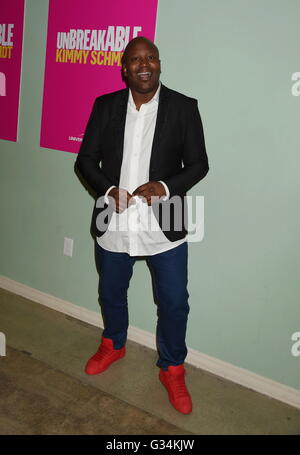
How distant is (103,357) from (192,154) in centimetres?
128

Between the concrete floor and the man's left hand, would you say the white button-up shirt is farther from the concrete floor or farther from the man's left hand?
the concrete floor

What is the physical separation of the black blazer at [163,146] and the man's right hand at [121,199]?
0.10m

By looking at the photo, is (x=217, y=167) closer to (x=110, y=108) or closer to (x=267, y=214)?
(x=267, y=214)

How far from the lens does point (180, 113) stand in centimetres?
196

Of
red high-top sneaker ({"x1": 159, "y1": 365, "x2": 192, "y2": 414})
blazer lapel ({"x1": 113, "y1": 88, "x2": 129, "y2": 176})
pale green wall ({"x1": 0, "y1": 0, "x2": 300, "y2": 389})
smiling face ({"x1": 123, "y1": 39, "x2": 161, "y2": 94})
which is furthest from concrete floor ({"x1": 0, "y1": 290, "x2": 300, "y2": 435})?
smiling face ({"x1": 123, "y1": 39, "x2": 161, "y2": 94})

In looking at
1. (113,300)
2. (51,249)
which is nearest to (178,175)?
(113,300)

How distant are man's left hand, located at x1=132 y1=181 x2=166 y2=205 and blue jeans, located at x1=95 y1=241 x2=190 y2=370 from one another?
0.32 meters

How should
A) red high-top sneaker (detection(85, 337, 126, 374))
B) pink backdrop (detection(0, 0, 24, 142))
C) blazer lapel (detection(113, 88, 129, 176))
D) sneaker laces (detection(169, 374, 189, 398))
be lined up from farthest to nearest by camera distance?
pink backdrop (detection(0, 0, 24, 142)) < red high-top sneaker (detection(85, 337, 126, 374)) < sneaker laces (detection(169, 374, 189, 398)) < blazer lapel (detection(113, 88, 129, 176))

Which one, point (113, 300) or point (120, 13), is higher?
point (120, 13)

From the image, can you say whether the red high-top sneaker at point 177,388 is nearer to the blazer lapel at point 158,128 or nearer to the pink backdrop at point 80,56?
the blazer lapel at point 158,128

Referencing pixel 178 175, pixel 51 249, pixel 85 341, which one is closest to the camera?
pixel 178 175

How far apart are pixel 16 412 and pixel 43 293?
44.0 inches

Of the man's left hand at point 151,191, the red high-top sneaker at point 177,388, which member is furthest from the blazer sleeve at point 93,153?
the red high-top sneaker at point 177,388

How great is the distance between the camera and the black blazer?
196 cm
